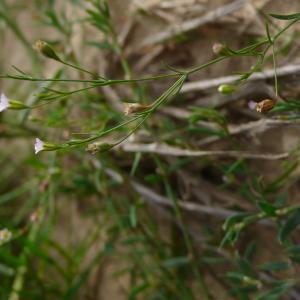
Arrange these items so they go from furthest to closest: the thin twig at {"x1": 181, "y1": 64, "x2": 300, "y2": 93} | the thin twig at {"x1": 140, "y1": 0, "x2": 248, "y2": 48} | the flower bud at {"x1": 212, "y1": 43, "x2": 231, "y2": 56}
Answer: the thin twig at {"x1": 140, "y1": 0, "x2": 248, "y2": 48}, the thin twig at {"x1": 181, "y1": 64, "x2": 300, "y2": 93}, the flower bud at {"x1": 212, "y1": 43, "x2": 231, "y2": 56}

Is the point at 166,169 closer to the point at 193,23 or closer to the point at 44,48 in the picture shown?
the point at 193,23

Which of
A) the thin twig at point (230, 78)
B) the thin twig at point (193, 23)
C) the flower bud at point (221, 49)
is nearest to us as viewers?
the flower bud at point (221, 49)

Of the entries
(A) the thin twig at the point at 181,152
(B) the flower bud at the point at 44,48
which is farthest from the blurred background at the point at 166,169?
(B) the flower bud at the point at 44,48

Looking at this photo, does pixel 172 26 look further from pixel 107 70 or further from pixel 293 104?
pixel 293 104

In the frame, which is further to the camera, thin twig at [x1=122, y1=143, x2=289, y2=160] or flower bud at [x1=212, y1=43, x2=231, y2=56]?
thin twig at [x1=122, y1=143, x2=289, y2=160]

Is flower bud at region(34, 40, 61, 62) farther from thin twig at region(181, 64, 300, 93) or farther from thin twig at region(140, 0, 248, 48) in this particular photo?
thin twig at region(140, 0, 248, 48)

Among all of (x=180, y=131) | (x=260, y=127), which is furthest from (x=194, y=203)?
(x=260, y=127)

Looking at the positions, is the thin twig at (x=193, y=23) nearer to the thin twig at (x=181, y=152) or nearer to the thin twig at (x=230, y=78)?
the thin twig at (x=230, y=78)

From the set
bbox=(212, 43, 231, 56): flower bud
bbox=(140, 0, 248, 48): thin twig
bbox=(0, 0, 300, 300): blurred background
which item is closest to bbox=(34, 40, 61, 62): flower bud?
bbox=(0, 0, 300, 300): blurred background

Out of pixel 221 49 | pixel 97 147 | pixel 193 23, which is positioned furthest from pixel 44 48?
pixel 193 23
